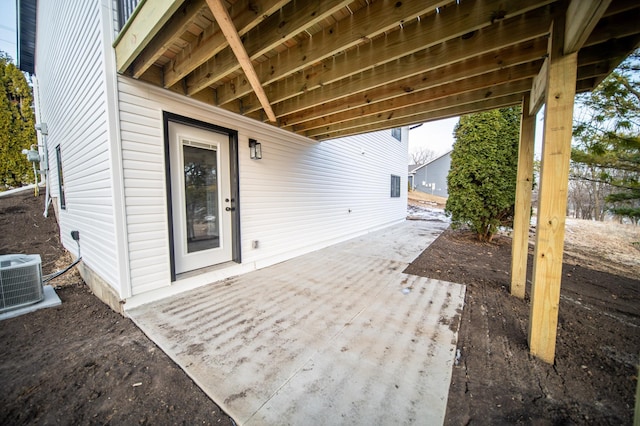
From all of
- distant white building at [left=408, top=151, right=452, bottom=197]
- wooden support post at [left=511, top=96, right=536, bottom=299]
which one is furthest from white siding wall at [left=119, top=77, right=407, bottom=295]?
distant white building at [left=408, top=151, right=452, bottom=197]

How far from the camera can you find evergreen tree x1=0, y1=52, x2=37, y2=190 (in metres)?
8.48

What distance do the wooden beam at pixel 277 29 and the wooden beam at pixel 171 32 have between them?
0.53 m

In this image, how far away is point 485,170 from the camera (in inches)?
214

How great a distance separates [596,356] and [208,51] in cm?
417

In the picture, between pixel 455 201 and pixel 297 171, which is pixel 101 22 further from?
pixel 455 201

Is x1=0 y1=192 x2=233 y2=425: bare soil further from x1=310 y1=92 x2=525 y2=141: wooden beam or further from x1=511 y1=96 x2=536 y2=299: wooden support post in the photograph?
x1=310 y1=92 x2=525 y2=141: wooden beam

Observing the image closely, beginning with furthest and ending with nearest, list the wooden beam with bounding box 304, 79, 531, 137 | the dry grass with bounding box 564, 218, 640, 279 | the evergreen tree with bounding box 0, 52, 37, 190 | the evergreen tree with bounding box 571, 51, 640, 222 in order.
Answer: the evergreen tree with bounding box 0, 52, 37, 190 < the dry grass with bounding box 564, 218, 640, 279 < the evergreen tree with bounding box 571, 51, 640, 222 < the wooden beam with bounding box 304, 79, 531, 137

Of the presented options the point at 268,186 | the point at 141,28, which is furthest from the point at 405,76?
the point at 268,186

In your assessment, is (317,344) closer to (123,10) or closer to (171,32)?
(171,32)

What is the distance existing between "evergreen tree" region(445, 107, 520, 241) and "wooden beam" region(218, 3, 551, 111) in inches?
164

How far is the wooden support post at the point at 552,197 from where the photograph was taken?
166 cm

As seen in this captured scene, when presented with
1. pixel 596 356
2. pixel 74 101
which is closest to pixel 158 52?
pixel 74 101

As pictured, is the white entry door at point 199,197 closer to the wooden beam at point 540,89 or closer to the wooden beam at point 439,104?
the wooden beam at point 439,104

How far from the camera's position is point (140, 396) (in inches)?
59.1
